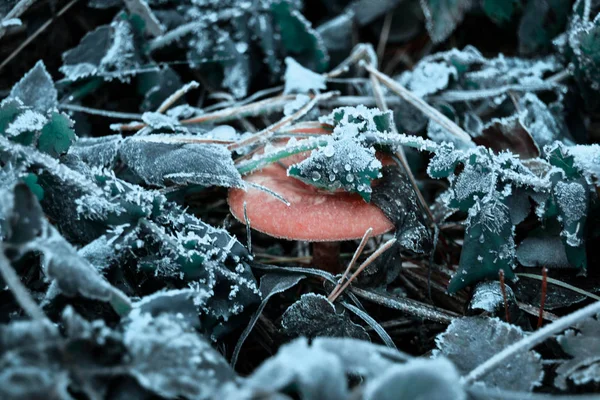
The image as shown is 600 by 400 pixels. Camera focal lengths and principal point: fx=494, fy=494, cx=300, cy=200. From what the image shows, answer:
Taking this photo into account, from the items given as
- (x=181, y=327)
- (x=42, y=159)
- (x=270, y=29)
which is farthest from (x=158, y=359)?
(x=270, y=29)

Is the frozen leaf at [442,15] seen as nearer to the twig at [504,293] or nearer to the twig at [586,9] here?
the twig at [586,9]

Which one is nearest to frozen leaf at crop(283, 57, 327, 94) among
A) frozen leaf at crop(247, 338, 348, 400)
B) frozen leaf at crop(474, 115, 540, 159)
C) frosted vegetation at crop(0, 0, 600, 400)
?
frosted vegetation at crop(0, 0, 600, 400)

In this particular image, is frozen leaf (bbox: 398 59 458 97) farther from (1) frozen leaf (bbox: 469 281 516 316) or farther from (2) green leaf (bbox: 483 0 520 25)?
(1) frozen leaf (bbox: 469 281 516 316)

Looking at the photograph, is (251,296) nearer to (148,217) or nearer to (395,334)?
(148,217)

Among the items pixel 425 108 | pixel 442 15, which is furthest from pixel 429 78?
pixel 442 15

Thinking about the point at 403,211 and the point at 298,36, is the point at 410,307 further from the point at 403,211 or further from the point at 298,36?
the point at 298,36

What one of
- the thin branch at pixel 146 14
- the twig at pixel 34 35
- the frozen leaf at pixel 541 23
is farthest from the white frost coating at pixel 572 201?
the twig at pixel 34 35
